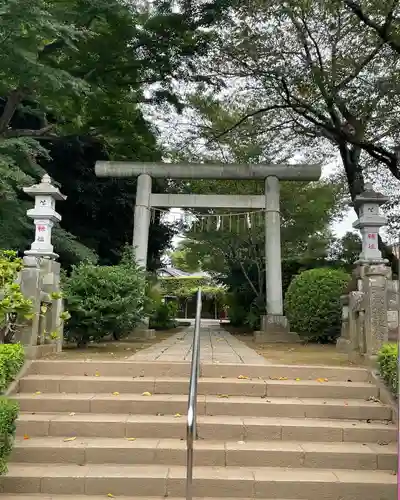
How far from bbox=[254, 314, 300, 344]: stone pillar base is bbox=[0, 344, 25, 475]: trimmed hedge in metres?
5.91

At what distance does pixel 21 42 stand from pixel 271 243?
20.3 ft

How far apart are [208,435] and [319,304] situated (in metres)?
5.06

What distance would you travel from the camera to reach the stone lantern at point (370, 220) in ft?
24.0

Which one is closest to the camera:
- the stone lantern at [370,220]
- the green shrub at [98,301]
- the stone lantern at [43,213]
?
Answer: the green shrub at [98,301]

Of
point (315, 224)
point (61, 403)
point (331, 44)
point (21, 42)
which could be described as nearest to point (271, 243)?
point (315, 224)

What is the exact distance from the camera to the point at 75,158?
1190cm

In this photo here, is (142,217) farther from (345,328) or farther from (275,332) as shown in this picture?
(345,328)

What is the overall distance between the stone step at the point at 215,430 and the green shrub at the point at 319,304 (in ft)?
15.0

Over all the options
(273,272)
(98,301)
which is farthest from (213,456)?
(273,272)

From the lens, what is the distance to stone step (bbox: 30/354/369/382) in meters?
4.73

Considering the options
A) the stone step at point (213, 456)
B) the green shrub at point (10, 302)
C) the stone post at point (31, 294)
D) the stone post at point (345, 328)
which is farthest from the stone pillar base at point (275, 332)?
the stone step at point (213, 456)

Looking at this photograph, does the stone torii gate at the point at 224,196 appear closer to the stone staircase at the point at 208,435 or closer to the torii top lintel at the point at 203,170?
the torii top lintel at the point at 203,170

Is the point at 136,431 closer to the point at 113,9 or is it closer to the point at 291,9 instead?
the point at 291,9

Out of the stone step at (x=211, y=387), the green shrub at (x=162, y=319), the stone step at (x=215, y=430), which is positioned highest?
the green shrub at (x=162, y=319)
